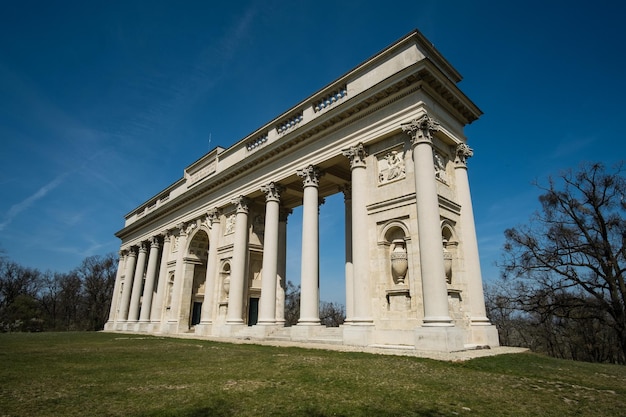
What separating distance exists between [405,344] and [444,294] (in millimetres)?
2699

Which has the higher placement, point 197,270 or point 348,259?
point 197,270

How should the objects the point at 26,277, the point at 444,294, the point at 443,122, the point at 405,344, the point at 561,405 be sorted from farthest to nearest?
1. the point at 26,277
2. the point at 443,122
3. the point at 405,344
4. the point at 444,294
5. the point at 561,405

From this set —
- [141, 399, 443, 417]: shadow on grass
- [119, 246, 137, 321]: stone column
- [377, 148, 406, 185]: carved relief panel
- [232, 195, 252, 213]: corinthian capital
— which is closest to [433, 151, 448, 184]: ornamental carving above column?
[377, 148, 406, 185]: carved relief panel

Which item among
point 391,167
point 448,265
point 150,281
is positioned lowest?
point 448,265

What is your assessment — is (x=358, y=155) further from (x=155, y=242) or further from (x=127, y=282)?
(x=127, y=282)

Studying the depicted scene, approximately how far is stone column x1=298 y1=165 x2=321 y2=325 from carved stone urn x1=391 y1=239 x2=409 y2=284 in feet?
14.9

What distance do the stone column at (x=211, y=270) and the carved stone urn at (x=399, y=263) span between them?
15070 millimetres

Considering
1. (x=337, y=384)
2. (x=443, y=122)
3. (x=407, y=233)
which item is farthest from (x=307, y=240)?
(x=337, y=384)

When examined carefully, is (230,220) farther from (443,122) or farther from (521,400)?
(521,400)

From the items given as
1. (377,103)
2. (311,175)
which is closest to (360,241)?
(311,175)

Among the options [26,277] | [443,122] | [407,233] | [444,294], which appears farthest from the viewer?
[26,277]

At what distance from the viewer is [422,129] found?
1515 cm

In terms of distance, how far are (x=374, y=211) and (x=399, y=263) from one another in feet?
9.14

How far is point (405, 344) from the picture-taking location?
558 inches
